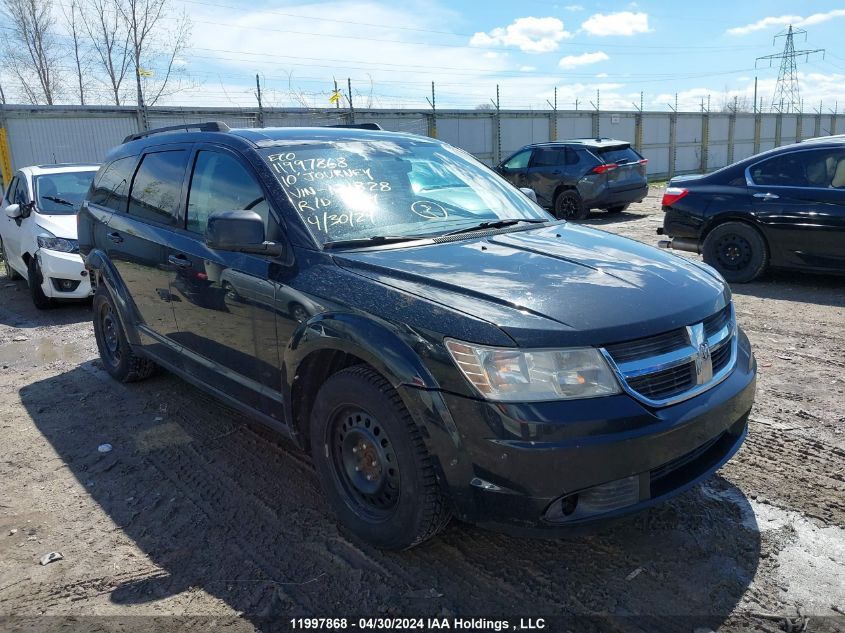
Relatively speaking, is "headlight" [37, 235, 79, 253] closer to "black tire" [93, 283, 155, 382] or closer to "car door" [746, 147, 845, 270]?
"black tire" [93, 283, 155, 382]

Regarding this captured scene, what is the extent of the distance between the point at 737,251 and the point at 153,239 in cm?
638

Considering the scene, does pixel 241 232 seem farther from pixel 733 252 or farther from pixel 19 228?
pixel 19 228

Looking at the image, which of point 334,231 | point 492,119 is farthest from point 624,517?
point 492,119

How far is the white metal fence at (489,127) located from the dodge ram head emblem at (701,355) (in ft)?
48.3

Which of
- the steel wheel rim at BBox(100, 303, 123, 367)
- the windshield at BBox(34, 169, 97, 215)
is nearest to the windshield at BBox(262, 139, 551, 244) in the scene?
the steel wheel rim at BBox(100, 303, 123, 367)

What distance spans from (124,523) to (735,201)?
701 centimetres

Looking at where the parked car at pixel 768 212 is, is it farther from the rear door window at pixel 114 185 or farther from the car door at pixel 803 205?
the rear door window at pixel 114 185

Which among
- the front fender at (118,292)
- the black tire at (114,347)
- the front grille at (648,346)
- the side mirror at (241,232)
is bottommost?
the black tire at (114,347)

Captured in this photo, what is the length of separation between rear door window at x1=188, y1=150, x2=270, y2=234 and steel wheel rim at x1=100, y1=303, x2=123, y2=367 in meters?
1.86

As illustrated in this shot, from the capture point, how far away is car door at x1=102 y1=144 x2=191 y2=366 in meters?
4.16

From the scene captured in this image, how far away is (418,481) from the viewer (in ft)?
8.52

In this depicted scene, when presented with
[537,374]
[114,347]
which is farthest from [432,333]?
[114,347]

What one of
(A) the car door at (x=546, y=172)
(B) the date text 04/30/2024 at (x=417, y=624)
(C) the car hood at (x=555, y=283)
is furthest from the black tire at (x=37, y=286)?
(A) the car door at (x=546, y=172)

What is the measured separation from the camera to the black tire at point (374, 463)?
8.57ft
